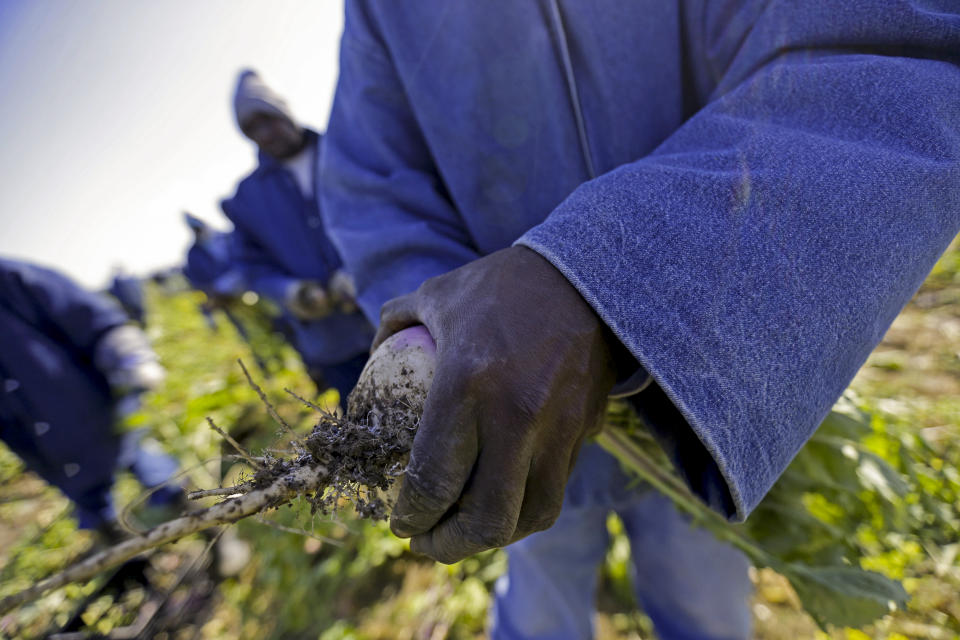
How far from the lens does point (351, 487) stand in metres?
0.88

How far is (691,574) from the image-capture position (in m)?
1.37

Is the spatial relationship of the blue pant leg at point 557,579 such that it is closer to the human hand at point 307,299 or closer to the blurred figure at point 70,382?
the human hand at point 307,299

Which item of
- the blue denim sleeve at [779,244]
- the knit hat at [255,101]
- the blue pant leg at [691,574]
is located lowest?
the blue pant leg at [691,574]

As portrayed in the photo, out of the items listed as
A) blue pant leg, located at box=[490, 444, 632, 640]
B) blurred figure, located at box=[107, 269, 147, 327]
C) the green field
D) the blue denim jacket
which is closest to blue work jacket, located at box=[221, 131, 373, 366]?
the green field

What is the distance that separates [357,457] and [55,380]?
3.06 m

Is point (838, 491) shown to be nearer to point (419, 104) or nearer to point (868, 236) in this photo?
point (868, 236)

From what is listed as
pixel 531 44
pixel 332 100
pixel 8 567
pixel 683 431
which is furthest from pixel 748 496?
pixel 8 567

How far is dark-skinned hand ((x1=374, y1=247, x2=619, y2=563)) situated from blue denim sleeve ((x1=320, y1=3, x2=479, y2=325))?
0.38 metres

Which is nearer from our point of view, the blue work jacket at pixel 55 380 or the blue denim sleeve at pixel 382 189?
the blue denim sleeve at pixel 382 189

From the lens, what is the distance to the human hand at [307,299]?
2928 millimetres

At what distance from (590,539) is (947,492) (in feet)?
5.49

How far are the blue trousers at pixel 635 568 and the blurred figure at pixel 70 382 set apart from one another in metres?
3.02

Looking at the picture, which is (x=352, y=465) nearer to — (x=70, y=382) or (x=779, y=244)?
(x=779, y=244)

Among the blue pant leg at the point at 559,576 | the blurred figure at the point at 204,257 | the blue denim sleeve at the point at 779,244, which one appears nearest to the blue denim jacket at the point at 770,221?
the blue denim sleeve at the point at 779,244
